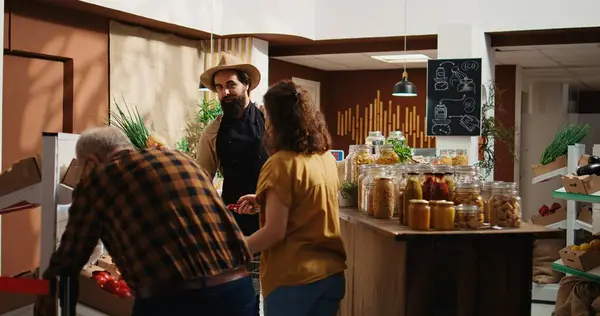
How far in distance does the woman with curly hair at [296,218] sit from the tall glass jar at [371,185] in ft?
2.26

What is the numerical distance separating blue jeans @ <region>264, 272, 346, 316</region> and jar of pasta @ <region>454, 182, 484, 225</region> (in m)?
0.65

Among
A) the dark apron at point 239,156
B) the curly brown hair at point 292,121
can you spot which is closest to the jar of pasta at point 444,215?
the curly brown hair at point 292,121

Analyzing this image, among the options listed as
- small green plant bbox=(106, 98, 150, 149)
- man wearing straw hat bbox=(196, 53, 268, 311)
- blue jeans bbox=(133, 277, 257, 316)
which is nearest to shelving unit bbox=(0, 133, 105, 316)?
blue jeans bbox=(133, 277, 257, 316)

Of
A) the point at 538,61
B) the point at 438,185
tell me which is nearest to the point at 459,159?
the point at 438,185

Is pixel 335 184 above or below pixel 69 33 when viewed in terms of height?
below

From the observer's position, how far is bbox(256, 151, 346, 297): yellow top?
276cm

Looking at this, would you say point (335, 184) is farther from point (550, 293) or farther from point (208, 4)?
point (208, 4)

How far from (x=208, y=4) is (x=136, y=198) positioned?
21.8 ft

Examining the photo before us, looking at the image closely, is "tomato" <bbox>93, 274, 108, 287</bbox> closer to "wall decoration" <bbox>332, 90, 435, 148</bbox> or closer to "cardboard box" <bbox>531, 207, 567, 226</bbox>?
"cardboard box" <bbox>531, 207, 567, 226</bbox>

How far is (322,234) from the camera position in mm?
2814

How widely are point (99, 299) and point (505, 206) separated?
1780mm

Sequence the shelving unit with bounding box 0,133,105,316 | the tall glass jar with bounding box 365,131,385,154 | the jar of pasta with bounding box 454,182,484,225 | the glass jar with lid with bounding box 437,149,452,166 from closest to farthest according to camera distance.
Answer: the shelving unit with bounding box 0,133,105,316 < the jar of pasta with bounding box 454,182,484,225 < the glass jar with lid with bounding box 437,149,452,166 < the tall glass jar with bounding box 365,131,385,154

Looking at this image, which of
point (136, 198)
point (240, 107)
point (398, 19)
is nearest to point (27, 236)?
point (240, 107)

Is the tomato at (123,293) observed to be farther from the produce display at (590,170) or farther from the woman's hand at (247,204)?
the produce display at (590,170)
